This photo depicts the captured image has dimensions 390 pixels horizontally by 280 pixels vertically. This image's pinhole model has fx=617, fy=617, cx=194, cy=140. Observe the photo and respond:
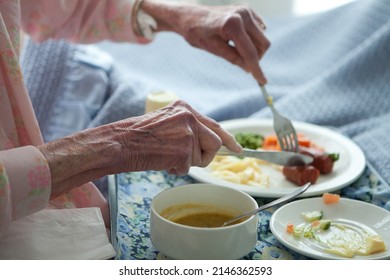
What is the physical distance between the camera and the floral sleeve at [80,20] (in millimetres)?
1384

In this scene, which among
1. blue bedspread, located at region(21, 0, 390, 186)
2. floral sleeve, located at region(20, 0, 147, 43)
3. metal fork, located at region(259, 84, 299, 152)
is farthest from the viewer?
blue bedspread, located at region(21, 0, 390, 186)

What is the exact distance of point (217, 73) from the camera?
186 centimetres

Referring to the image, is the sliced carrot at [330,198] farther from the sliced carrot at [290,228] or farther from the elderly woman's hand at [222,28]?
the elderly woman's hand at [222,28]

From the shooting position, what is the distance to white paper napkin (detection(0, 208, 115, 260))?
0.88 metres

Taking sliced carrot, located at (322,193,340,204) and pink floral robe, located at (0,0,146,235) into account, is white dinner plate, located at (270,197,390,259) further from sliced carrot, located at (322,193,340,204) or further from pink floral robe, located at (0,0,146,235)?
pink floral robe, located at (0,0,146,235)

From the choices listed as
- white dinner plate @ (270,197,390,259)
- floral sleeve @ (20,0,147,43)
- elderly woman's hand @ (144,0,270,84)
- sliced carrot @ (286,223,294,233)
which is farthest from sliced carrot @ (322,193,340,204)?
floral sleeve @ (20,0,147,43)

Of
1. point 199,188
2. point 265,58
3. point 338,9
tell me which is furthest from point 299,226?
point 338,9

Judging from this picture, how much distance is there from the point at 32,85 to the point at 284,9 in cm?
195

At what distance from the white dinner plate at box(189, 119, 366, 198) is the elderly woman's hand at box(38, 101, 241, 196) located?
0.20 metres

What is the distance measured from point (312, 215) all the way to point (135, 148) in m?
0.33

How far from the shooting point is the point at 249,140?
4.40 feet

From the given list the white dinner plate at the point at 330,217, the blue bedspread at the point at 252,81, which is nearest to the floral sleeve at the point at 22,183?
the white dinner plate at the point at 330,217
